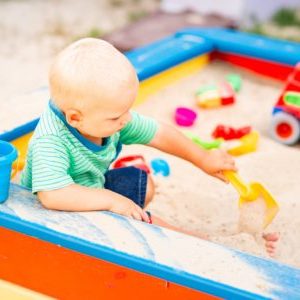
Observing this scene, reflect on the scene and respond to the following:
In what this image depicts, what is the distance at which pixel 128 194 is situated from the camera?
5.03ft

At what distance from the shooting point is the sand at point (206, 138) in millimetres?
1662

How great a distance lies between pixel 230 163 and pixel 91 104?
1.41 ft

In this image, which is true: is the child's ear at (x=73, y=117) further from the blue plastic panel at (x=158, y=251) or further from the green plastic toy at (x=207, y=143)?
the green plastic toy at (x=207, y=143)

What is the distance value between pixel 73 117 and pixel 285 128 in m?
0.97

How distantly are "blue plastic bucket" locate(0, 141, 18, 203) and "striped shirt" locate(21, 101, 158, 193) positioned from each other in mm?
50

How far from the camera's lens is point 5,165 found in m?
1.21

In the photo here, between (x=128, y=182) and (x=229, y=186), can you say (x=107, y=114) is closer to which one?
(x=128, y=182)

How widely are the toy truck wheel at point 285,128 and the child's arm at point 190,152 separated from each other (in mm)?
552

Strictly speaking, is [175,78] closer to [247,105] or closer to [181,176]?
[247,105]

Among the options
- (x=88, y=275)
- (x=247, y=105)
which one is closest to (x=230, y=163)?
(x=88, y=275)

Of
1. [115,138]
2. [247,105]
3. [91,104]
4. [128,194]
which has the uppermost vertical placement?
[91,104]

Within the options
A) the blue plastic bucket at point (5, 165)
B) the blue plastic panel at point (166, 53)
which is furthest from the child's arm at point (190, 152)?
the blue plastic panel at point (166, 53)

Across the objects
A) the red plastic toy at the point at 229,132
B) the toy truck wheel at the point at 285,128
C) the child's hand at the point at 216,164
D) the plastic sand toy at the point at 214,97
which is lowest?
the plastic sand toy at the point at 214,97

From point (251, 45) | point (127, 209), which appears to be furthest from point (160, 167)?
point (251, 45)
